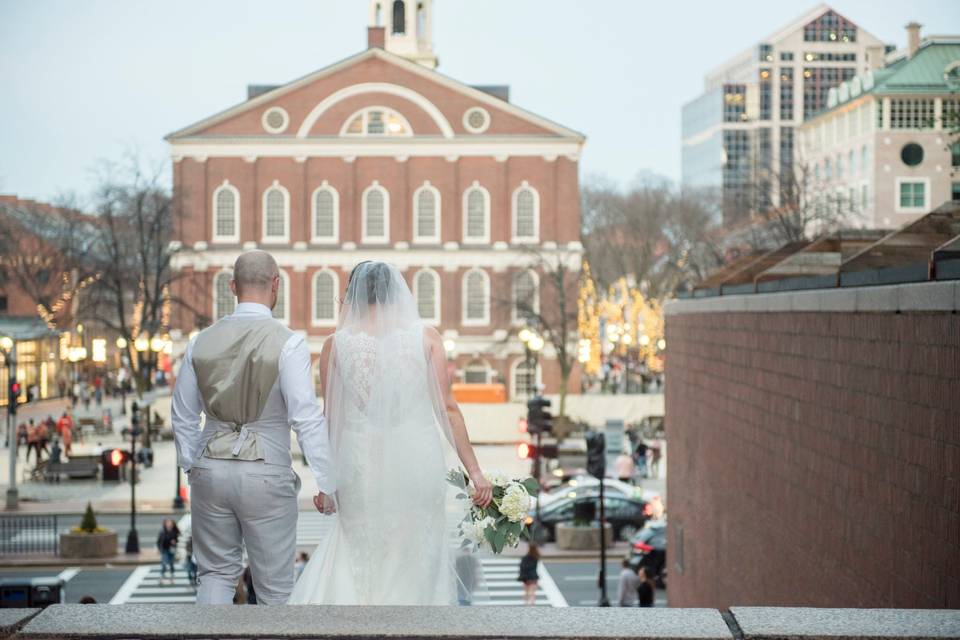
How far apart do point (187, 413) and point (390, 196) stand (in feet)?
198

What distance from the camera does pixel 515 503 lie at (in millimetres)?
7051

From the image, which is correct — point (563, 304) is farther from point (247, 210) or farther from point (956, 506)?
point (956, 506)

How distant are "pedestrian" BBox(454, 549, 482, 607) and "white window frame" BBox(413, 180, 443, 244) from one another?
59.4m

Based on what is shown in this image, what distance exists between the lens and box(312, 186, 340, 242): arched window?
66.6 m

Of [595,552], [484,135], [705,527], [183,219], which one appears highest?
[484,135]

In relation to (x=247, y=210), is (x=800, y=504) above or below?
below

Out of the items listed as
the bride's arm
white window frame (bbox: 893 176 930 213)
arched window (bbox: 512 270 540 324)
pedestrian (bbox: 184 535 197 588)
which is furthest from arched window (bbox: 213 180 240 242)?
the bride's arm

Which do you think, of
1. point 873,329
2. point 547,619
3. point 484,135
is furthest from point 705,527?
point 484,135

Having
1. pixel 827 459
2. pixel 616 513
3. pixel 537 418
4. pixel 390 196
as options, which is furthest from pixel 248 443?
pixel 390 196

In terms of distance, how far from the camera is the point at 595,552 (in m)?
31.4

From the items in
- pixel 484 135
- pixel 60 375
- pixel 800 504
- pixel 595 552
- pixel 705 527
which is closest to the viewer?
pixel 800 504

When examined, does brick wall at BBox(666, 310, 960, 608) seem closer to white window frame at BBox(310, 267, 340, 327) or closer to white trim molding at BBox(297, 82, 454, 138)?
white trim molding at BBox(297, 82, 454, 138)

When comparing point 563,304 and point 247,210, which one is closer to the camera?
point 563,304

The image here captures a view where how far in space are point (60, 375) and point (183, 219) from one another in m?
16.1
